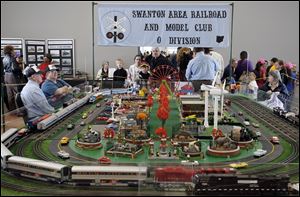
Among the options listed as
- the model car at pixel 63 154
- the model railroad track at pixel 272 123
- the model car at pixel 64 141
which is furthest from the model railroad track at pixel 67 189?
the model car at pixel 64 141

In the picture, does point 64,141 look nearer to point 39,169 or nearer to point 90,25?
point 39,169

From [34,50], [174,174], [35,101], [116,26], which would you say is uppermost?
[116,26]

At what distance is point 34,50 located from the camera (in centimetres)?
1362

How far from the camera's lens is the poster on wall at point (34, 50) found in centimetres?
1340

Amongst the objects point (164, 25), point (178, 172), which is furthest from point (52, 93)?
point (178, 172)

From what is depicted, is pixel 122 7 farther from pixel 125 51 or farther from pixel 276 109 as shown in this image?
pixel 125 51

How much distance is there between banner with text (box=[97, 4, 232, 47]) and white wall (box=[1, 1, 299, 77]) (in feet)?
23.5

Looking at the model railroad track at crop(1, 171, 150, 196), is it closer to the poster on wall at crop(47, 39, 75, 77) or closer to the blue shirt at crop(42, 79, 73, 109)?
the blue shirt at crop(42, 79, 73, 109)

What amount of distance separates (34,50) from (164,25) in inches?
312

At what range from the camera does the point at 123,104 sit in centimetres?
589

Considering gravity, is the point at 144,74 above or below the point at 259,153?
above

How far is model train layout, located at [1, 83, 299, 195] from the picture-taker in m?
2.56

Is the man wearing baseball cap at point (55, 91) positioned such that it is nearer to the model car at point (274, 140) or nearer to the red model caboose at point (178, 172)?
the model car at point (274, 140)

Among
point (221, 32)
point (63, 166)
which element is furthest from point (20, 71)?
point (63, 166)
